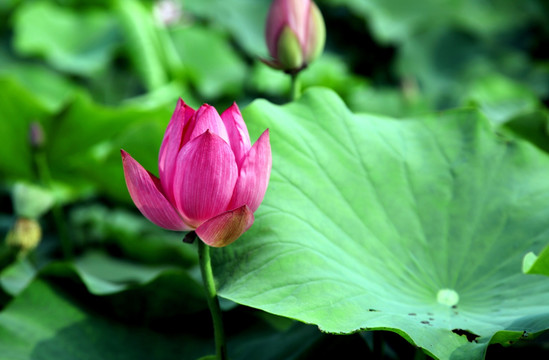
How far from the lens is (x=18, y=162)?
1303 millimetres

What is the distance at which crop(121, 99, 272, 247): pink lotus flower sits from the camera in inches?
20.2

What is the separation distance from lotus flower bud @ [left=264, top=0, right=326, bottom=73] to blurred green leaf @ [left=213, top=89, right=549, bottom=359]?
0.18ft

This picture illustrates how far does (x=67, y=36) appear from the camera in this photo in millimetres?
2273

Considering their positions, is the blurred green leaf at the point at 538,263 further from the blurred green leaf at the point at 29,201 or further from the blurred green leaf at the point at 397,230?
the blurred green leaf at the point at 29,201

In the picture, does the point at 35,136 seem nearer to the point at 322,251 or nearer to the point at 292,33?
the point at 292,33

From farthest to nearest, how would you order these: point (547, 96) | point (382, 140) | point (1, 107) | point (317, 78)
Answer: point (547, 96) < point (317, 78) < point (1, 107) < point (382, 140)

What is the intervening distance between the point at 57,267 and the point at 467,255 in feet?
1.69

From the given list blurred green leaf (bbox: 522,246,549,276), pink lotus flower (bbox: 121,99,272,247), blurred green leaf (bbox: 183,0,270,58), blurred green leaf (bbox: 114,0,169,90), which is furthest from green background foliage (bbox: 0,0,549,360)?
blurred green leaf (bbox: 183,0,270,58)

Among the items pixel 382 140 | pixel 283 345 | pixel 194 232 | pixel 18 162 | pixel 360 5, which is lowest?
pixel 18 162

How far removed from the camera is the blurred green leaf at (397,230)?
0.60 metres

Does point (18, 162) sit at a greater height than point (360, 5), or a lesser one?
lesser

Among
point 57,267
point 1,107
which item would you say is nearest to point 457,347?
point 57,267

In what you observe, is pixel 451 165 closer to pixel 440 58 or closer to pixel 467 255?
pixel 467 255

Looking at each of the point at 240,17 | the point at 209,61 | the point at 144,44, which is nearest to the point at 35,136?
the point at 144,44
